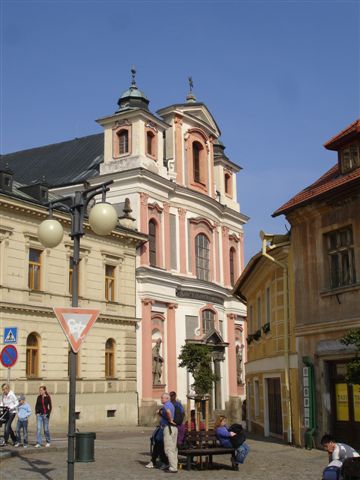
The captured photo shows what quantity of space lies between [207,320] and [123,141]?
39.5ft

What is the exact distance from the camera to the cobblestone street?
46.0ft

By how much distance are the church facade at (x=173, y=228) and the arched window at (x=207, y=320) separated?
61 mm

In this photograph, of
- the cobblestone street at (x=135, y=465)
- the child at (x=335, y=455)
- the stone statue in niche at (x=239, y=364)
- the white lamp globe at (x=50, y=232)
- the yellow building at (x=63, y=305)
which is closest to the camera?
the child at (x=335, y=455)

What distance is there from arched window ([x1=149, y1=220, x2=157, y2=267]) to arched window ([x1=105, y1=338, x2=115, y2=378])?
572 cm

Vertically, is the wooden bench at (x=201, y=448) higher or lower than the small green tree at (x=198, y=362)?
lower

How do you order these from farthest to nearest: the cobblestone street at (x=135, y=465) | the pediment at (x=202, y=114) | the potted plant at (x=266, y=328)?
the pediment at (x=202, y=114)
the potted plant at (x=266, y=328)
the cobblestone street at (x=135, y=465)

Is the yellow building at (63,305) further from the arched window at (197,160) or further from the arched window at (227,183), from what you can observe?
the arched window at (227,183)

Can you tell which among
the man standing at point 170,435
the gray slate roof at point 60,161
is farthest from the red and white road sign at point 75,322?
the gray slate roof at point 60,161

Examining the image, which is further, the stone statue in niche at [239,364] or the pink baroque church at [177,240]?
the stone statue in niche at [239,364]

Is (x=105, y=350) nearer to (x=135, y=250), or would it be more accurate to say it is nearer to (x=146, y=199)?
(x=135, y=250)

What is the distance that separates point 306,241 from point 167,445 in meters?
7.63

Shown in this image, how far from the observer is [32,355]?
3081 centimetres

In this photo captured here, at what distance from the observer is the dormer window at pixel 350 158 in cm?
1891

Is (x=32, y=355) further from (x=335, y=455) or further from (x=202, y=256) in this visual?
(x=335, y=455)
